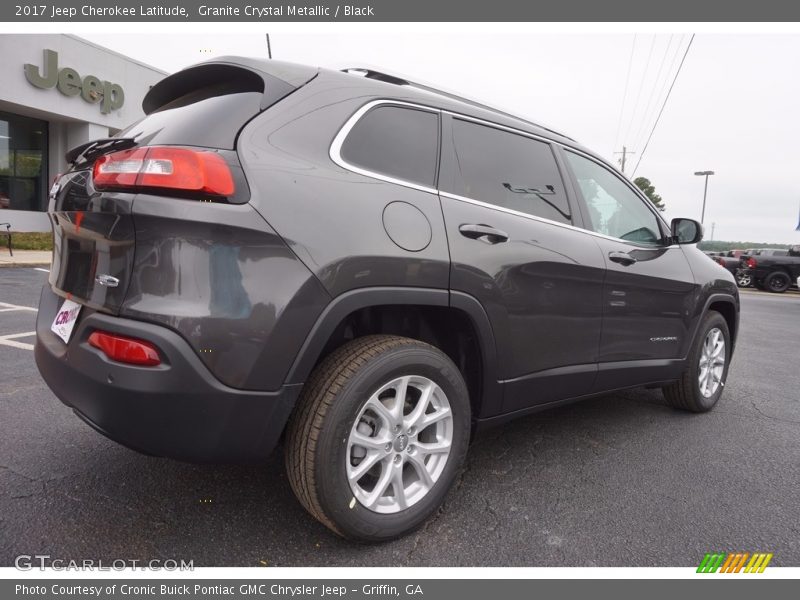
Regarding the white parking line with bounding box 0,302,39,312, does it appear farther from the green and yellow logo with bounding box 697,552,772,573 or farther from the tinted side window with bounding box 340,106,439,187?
the green and yellow logo with bounding box 697,552,772,573

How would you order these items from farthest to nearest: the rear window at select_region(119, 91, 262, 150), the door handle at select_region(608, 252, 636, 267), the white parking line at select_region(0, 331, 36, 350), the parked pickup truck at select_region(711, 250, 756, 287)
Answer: the parked pickup truck at select_region(711, 250, 756, 287), the white parking line at select_region(0, 331, 36, 350), the door handle at select_region(608, 252, 636, 267), the rear window at select_region(119, 91, 262, 150)

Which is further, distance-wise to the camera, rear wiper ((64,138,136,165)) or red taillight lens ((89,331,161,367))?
rear wiper ((64,138,136,165))

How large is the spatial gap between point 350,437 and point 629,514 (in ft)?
4.37

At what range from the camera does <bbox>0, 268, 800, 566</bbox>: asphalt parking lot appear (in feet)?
6.55

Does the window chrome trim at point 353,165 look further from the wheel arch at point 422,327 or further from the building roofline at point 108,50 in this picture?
the building roofline at point 108,50

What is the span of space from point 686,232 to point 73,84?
19.8 meters

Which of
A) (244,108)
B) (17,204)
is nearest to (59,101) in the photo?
(17,204)

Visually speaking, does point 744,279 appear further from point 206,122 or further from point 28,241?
point 28,241

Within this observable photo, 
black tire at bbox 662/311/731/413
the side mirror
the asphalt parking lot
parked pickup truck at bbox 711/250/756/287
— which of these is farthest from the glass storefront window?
parked pickup truck at bbox 711/250/756/287

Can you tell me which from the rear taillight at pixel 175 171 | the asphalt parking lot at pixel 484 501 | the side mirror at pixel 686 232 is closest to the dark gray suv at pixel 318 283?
the rear taillight at pixel 175 171

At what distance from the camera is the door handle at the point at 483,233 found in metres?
2.23

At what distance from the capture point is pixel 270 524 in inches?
84.0

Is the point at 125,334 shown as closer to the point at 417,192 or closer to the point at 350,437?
the point at 350,437

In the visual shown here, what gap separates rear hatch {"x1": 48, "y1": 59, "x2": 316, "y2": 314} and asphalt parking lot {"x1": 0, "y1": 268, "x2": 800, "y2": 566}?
0.88m
